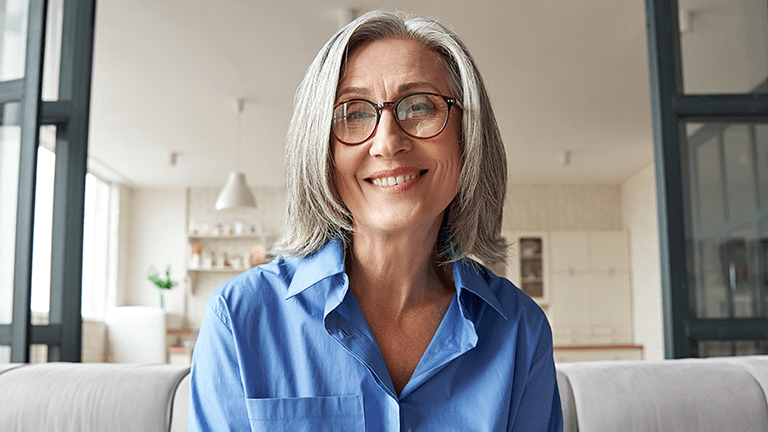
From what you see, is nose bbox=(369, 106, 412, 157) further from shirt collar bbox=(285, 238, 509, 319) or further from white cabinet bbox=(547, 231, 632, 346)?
white cabinet bbox=(547, 231, 632, 346)

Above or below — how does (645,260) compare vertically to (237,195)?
below

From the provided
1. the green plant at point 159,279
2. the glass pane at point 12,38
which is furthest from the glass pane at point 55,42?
the green plant at point 159,279

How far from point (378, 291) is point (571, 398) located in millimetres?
569

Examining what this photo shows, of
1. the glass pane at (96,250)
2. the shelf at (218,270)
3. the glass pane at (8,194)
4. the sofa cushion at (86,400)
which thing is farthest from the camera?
the shelf at (218,270)

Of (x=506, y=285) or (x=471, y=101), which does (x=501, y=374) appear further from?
(x=471, y=101)

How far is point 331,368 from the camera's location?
1.05m

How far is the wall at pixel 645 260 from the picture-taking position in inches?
304

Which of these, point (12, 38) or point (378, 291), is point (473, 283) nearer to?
point (378, 291)

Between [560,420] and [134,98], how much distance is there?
5263 mm

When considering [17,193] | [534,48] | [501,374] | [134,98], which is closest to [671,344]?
[501,374]

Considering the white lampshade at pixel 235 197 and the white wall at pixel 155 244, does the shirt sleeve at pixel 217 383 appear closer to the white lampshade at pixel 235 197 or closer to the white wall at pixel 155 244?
→ the white lampshade at pixel 235 197

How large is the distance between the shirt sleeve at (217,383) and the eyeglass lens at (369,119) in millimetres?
343

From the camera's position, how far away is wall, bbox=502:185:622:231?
910 cm

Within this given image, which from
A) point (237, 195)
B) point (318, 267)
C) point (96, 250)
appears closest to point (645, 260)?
point (237, 195)
